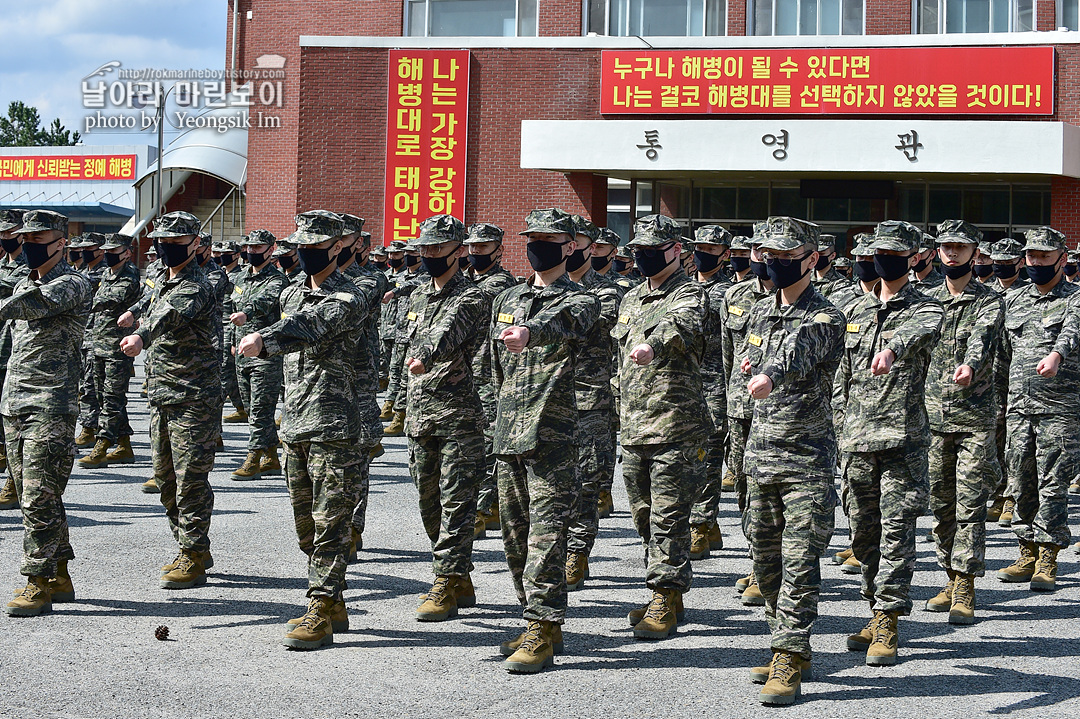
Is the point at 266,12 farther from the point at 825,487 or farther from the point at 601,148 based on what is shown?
the point at 825,487

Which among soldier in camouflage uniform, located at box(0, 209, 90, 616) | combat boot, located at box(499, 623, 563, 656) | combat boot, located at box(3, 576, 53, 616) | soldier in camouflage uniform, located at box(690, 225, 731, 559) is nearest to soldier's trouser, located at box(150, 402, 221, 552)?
→ soldier in camouflage uniform, located at box(0, 209, 90, 616)

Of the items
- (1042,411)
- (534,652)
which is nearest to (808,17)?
(1042,411)

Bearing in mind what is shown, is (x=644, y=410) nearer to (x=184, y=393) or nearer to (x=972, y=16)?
(x=184, y=393)

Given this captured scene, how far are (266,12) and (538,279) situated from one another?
28678 mm

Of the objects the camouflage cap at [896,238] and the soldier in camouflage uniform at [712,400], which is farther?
the soldier in camouflage uniform at [712,400]

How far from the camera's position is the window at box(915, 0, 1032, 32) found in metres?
25.7

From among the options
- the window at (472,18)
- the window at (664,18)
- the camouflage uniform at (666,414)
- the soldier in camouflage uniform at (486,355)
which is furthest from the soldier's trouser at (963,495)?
the window at (472,18)

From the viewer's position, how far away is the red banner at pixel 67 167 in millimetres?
51188

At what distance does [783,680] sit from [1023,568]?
3595 millimetres

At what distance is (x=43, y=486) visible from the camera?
24.8ft

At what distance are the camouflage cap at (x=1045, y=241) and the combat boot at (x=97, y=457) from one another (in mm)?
9363

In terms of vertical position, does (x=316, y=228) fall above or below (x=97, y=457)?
above

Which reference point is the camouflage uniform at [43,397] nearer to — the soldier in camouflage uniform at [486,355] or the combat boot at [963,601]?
the soldier in camouflage uniform at [486,355]

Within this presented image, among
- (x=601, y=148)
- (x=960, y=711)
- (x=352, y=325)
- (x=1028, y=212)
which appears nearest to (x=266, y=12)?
(x=601, y=148)
